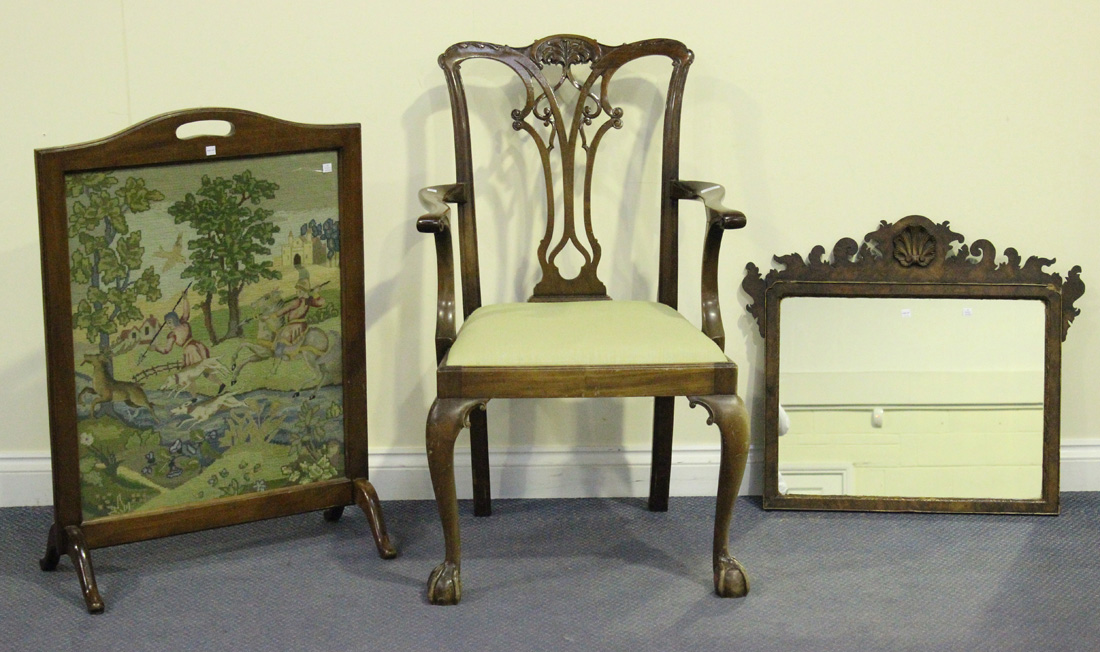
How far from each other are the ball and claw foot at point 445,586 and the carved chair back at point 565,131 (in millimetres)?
583

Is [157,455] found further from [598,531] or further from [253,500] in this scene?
[598,531]

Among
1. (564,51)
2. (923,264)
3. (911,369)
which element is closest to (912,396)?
(911,369)

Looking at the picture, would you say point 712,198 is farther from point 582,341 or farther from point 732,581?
point 732,581

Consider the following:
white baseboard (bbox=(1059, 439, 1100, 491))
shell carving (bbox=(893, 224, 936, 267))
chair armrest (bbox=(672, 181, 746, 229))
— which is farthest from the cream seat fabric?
white baseboard (bbox=(1059, 439, 1100, 491))

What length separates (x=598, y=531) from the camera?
87.7 inches

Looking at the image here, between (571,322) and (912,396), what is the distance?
0.94 metres

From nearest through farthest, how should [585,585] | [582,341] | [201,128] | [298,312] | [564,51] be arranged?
[582,341] → [585,585] → [298,312] → [564,51] → [201,128]

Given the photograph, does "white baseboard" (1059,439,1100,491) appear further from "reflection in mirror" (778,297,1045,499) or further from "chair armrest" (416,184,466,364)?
"chair armrest" (416,184,466,364)

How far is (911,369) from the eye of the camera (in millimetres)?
2379

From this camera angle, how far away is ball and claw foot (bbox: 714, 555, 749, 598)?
1865mm

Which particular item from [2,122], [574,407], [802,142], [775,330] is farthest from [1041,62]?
[2,122]

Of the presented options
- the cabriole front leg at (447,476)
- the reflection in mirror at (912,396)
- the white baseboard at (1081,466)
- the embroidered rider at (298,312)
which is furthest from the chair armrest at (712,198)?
the white baseboard at (1081,466)

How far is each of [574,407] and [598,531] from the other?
357 mm

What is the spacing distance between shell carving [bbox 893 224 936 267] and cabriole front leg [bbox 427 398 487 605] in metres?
1.13
